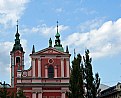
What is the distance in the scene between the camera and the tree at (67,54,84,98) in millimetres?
56853

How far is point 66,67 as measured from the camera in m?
87.8

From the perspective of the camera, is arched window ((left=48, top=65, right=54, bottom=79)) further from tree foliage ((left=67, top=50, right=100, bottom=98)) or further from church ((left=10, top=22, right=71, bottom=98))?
tree foliage ((left=67, top=50, right=100, bottom=98))

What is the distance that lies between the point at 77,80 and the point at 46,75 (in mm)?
30254

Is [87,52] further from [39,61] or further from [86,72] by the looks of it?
[39,61]

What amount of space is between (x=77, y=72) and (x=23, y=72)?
104 feet

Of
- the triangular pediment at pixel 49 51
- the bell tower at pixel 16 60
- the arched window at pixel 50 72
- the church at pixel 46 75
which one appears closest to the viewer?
the church at pixel 46 75

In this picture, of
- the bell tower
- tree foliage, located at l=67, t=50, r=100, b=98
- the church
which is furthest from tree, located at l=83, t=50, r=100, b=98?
the bell tower

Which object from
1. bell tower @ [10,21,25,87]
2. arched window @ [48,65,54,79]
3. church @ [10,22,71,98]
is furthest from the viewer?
bell tower @ [10,21,25,87]

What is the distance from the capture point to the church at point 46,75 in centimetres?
8562

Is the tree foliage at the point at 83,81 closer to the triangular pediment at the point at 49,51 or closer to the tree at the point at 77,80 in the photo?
the tree at the point at 77,80

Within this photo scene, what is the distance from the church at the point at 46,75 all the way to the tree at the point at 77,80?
92.1ft

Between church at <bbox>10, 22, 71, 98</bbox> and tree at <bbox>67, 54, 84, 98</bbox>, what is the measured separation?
28068 millimetres

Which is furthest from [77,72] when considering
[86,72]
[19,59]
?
[19,59]

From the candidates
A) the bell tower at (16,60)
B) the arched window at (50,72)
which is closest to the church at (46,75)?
the arched window at (50,72)
